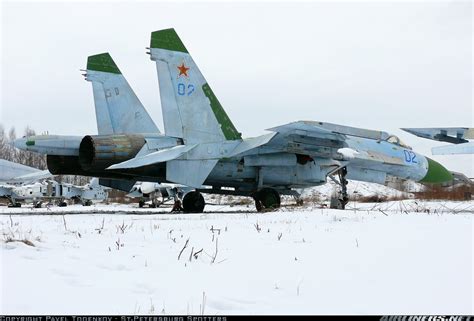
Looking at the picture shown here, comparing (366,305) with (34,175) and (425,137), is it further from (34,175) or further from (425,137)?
(34,175)

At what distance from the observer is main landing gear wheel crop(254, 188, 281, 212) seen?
56.5 ft

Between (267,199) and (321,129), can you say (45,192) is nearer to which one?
(267,199)

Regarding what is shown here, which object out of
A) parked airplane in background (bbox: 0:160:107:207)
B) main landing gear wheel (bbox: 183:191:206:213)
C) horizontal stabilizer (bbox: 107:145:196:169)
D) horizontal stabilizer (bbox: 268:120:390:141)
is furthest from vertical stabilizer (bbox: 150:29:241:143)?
parked airplane in background (bbox: 0:160:107:207)

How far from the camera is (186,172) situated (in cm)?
1591

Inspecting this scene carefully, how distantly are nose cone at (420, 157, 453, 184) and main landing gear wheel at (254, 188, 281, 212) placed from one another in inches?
235

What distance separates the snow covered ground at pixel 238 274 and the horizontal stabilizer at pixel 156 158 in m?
7.55

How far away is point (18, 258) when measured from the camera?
202 inches

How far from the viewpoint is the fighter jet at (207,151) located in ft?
51.3

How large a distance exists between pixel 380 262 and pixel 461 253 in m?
1.15

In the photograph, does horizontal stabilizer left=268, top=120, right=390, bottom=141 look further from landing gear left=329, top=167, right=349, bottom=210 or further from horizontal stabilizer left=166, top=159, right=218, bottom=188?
landing gear left=329, top=167, right=349, bottom=210

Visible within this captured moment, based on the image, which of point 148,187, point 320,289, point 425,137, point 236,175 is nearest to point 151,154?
point 236,175

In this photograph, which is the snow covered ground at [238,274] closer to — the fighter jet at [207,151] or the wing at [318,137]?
the wing at [318,137]

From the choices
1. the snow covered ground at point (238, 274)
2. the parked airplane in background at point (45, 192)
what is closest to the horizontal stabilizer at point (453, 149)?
the snow covered ground at point (238, 274)

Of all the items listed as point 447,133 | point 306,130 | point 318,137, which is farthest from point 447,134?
point 306,130
